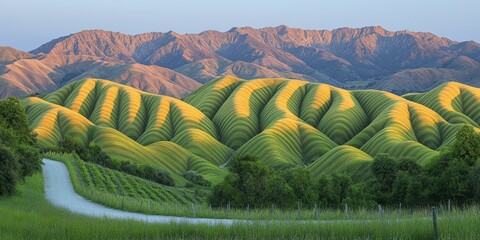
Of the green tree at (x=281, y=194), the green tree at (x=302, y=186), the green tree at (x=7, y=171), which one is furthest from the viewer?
the green tree at (x=302, y=186)

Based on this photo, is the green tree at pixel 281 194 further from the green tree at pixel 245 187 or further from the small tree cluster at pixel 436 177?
the small tree cluster at pixel 436 177

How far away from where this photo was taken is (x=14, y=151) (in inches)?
2175

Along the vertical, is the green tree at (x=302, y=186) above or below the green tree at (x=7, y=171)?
below

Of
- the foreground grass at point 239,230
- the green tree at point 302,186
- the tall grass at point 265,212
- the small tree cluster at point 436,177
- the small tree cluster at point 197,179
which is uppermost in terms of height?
the foreground grass at point 239,230

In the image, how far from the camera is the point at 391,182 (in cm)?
8938

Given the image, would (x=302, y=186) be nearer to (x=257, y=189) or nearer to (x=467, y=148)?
(x=257, y=189)

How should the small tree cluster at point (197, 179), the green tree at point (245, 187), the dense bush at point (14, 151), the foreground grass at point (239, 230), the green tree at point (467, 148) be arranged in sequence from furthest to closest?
the small tree cluster at point (197, 179)
the green tree at point (467, 148)
the green tree at point (245, 187)
the dense bush at point (14, 151)
the foreground grass at point (239, 230)

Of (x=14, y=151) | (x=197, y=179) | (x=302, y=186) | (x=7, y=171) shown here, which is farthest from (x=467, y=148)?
(x=197, y=179)

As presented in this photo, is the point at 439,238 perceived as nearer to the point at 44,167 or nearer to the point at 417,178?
the point at 417,178

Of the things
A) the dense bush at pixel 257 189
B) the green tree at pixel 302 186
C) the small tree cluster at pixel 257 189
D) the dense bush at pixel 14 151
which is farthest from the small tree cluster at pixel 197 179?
the dense bush at pixel 14 151

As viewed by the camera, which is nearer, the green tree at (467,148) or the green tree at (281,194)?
the green tree at (281,194)

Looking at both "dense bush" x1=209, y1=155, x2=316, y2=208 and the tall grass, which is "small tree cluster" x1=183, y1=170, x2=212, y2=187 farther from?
the tall grass

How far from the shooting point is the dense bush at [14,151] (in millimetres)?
45513

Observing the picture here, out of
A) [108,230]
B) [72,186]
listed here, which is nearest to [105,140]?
[72,186]
